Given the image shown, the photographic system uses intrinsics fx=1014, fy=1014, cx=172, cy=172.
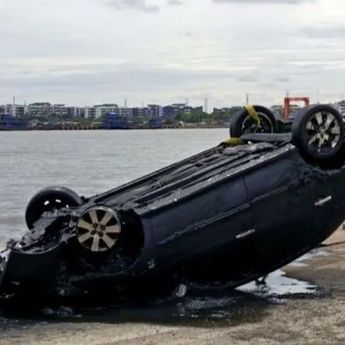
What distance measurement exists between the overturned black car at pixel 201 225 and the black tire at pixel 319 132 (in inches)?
0.5

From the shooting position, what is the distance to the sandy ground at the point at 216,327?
32.4 feet

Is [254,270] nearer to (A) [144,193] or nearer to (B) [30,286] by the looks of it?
(A) [144,193]

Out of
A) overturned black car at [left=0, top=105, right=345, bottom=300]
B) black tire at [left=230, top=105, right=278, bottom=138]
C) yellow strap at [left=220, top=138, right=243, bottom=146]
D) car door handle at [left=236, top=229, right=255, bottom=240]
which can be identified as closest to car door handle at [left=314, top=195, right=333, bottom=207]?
overturned black car at [left=0, top=105, right=345, bottom=300]

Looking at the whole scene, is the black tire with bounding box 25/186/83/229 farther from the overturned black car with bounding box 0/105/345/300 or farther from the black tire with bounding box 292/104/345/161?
the black tire with bounding box 292/104/345/161

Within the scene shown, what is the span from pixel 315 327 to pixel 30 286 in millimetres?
3300

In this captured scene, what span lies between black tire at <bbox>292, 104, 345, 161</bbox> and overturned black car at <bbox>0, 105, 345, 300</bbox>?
12mm

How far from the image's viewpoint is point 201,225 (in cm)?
1168

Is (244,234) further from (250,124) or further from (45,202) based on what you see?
(45,202)

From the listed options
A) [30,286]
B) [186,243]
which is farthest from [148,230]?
[30,286]

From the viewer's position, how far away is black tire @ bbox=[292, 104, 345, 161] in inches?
476

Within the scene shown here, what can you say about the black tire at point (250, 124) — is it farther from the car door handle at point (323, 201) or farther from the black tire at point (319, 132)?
the car door handle at point (323, 201)

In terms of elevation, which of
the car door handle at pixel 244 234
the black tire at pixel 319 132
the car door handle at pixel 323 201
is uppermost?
the black tire at pixel 319 132

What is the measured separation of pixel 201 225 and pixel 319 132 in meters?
1.87

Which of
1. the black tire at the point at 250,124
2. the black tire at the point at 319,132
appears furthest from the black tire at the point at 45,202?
the black tire at the point at 319,132
